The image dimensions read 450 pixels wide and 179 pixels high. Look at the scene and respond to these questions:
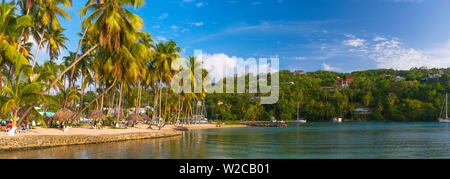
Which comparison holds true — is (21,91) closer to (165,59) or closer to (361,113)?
(165,59)

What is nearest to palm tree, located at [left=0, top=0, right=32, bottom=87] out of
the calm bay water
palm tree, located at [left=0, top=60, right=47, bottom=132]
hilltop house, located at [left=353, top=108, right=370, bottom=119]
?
palm tree, located at [left=0, top=60, right=47, bottom=132]

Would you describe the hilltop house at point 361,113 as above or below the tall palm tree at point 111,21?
below

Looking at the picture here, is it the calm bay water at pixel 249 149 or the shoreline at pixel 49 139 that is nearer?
the calm bay water at pixel 249 149

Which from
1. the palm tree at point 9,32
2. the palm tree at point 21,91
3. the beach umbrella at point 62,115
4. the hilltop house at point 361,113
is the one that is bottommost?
the hilltop house at point 361,113

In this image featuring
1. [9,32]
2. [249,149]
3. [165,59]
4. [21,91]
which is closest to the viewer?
[21,91]

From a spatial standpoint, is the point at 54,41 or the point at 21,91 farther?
the point at 54,41

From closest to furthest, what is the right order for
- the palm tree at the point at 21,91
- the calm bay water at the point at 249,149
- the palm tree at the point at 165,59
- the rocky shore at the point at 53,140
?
the calm bay water at the point at 249,149, the rocky shore at the point at 53,140, the palm tree at the point at 21,91, the palm tree at the point at 165,59

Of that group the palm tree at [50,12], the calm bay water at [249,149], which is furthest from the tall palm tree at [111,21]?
the calm bay water at [249,149]

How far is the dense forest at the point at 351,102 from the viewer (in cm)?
9794

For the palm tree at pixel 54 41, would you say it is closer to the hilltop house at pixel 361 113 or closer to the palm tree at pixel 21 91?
the palm tree at pixel 21 91

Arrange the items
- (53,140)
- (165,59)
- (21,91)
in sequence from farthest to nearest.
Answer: (165,59) < (53,140) < (21,91)

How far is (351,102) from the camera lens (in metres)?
118

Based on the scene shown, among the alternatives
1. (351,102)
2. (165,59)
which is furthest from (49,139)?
(351,102)
